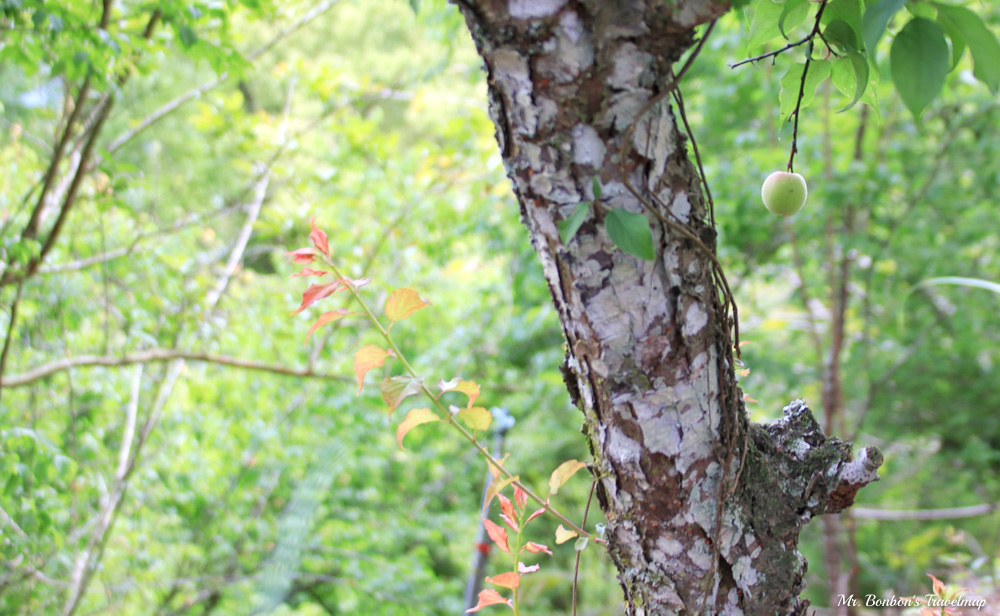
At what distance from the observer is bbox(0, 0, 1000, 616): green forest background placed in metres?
1.50

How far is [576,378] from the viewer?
1.63 ft

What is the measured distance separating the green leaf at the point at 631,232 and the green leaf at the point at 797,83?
26 centimetres

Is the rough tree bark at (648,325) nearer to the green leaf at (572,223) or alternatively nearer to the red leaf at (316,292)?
the green leaf at (572,223)

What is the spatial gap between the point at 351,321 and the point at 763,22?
5.91 feet

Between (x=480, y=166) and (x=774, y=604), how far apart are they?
1.76m

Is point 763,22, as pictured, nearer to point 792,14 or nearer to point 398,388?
point 792,14

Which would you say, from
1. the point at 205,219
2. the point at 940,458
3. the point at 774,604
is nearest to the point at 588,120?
the point at 774,604

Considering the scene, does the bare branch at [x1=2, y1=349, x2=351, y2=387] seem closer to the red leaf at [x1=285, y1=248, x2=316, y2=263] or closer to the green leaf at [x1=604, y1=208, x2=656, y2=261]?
the red leaf at [x1=285, y1=248, x2=316, y2=263]

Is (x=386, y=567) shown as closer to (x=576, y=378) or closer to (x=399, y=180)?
(x=399, y=180)

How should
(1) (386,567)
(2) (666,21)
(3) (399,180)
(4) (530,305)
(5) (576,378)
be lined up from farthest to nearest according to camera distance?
1. (4) (530,305)
2. (1) (386,567)
3. (3) (399,180)
4. (5) (576,378)
5. (2) (666,21)

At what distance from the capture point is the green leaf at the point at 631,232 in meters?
0.37

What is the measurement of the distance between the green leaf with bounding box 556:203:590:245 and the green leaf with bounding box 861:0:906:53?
0.17 meters

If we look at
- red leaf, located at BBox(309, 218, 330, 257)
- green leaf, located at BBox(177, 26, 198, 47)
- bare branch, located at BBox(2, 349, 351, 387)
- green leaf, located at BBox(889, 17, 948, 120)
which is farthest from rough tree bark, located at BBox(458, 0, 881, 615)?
bare branch, located at BBox(2, 349, 351, 387)

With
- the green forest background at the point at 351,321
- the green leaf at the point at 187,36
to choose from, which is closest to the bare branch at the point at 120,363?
the green forest background at the point at 351,321
